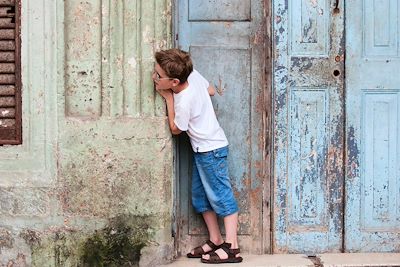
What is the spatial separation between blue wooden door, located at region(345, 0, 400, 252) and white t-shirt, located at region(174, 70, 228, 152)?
3.06 feet

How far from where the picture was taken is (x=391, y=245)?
5.54m

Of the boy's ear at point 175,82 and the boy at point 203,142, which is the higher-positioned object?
the boy's ear at point 175,82

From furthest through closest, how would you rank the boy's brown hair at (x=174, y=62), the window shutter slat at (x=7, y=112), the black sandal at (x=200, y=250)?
the black sandal at (x=200, y=250) → the window shutter slat at (x=7, y=112) → the boy's brown hair at (x=174, y=62)

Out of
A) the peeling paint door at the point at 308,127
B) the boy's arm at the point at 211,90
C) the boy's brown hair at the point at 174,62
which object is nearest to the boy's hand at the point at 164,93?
the boy's brown hair at the point at 174,62

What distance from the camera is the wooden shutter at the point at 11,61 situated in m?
5.19

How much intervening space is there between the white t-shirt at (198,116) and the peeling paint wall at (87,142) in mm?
136

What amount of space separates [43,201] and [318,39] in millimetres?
2109

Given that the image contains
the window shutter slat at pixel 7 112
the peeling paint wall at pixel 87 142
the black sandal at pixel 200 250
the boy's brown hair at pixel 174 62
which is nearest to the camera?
the boy's brown hair at pixel 174 62

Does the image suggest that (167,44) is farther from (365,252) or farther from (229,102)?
(365,252)

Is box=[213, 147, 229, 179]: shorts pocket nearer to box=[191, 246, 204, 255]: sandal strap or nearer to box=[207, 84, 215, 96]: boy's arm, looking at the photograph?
box=[207, 84, 215, 96]: boy's arm

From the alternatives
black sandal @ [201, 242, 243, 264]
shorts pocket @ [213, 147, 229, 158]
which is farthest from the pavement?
shorts pocket @ [213, 147, 229, 158]

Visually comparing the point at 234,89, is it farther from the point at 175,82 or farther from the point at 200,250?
the point at 200,250

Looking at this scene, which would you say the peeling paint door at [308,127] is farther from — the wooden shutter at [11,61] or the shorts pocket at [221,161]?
the wooden shutter at [11,61]

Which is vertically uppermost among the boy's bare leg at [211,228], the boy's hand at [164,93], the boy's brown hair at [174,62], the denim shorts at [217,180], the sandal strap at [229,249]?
the boy's brown hair at [174,62]
